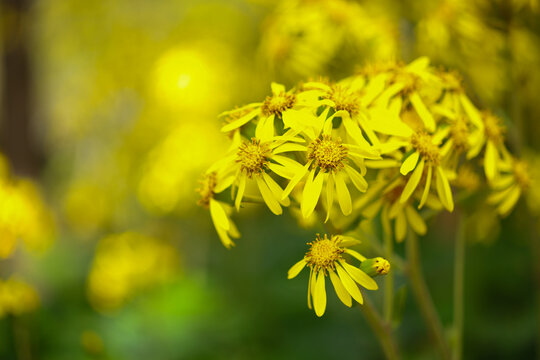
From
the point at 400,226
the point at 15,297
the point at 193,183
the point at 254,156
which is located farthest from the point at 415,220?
the point at 193,183

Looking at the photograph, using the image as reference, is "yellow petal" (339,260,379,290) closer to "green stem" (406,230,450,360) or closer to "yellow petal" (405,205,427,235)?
"yellow petal" (405,205,427,235)

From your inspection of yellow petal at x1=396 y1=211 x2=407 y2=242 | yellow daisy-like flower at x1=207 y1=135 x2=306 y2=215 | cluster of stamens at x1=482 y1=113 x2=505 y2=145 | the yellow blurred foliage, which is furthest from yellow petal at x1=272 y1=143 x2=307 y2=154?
the yellow blurred foliage

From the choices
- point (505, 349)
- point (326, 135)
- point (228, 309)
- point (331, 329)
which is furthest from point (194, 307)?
point (326, 135)

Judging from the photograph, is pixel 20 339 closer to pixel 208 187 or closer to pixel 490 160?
pixel 208 187

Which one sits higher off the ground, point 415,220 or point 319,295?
point 415,220

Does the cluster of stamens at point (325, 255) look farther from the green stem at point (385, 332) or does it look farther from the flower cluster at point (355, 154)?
the green stem at point (385, 332)

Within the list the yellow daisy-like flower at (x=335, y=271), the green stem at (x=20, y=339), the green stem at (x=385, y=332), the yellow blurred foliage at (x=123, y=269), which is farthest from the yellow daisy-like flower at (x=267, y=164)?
the yellow blurred foliage at (x=123, y=269)
